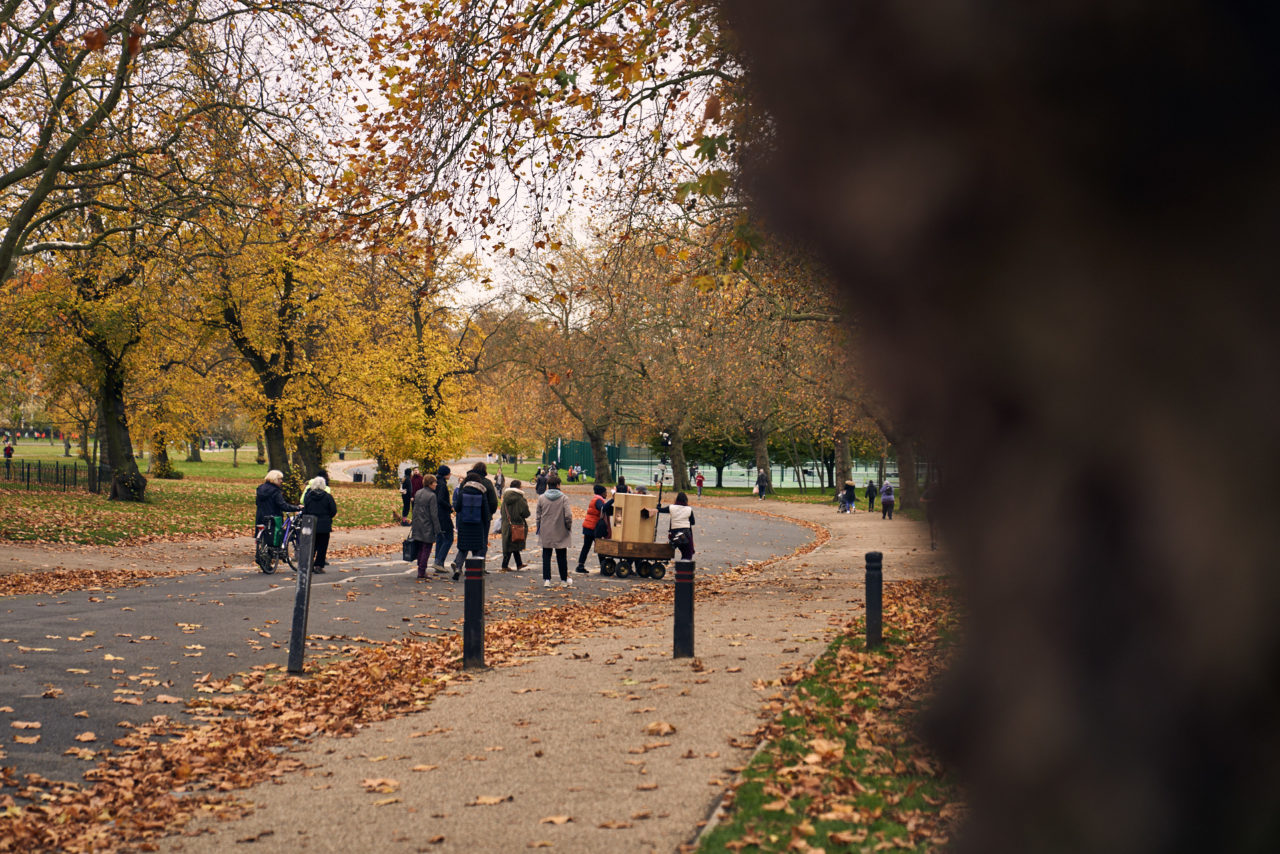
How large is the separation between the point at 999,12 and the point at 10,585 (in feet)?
53.0

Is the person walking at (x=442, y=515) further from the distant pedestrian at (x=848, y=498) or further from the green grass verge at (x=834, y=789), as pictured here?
the distant pedestrian at (x=848, y=498)

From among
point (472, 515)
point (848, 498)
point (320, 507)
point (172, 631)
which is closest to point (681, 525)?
point (472, 515)

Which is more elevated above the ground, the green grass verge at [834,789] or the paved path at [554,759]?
the green grass verge at [834,789]

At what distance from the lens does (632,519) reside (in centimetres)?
1784

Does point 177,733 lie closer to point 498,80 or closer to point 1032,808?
point 498,80

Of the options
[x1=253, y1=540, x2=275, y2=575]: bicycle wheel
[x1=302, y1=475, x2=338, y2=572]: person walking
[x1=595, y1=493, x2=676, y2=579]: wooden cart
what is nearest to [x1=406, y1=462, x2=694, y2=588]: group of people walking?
[x1=595, y1=493, x2=676, y2=579]: wooden cart

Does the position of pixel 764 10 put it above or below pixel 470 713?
above

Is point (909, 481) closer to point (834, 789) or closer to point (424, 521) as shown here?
point (834, 789)

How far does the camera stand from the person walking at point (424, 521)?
16609 mm

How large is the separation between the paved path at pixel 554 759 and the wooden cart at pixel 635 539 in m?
6.88

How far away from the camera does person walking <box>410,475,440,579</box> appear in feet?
54.5

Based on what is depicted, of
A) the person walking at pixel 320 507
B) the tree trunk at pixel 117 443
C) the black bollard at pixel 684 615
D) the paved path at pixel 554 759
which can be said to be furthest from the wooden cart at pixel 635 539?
the tree trunk at pixel 117 443

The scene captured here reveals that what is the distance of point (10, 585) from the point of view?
14.5m

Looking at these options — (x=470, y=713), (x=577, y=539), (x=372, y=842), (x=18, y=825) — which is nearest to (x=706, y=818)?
(x=372, y=842)
